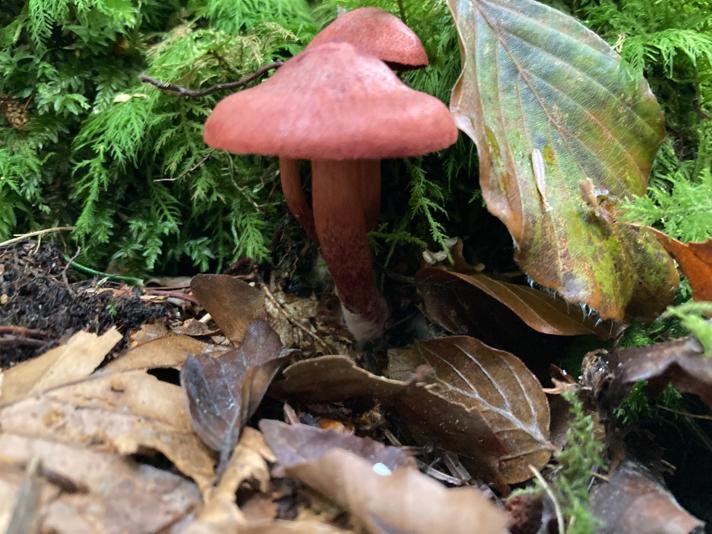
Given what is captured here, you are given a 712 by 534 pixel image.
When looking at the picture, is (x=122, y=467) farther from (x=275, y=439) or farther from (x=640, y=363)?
(x=640, y=363)

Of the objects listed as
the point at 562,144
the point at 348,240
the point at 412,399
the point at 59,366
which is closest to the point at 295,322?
the point at 348,240

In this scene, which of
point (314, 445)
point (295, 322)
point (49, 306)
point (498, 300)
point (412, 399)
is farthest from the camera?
point (295, 322)

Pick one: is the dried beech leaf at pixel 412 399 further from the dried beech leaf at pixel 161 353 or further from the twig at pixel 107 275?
the twig at pixel 107 275

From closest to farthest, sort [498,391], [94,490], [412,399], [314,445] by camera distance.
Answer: [94,490] → [314,445] → [412,399] → [498,391]

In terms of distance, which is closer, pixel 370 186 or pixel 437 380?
pixel 437 380

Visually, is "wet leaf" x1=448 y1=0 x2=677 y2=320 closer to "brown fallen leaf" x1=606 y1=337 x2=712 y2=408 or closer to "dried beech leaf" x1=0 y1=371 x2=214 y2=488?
"brown fallen leaf" x1=606 y1=337 x2=712 y2=408

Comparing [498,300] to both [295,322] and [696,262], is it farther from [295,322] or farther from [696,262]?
[295,322]

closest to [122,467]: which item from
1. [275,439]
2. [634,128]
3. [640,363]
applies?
[275,439]
